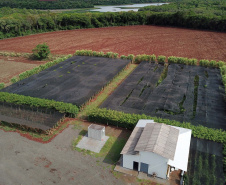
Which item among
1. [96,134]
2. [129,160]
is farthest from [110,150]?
[129,160]

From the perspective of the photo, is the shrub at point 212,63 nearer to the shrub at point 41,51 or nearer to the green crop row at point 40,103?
the green crop row at point 40,103

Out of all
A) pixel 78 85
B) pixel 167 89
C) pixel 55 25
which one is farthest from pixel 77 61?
pixel 55 25

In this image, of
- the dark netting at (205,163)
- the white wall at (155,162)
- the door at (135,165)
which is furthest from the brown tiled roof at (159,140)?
the dark netting at (205,163)

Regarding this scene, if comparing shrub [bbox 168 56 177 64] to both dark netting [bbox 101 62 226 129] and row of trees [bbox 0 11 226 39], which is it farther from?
row of trees [bbox 0 11 226 39]

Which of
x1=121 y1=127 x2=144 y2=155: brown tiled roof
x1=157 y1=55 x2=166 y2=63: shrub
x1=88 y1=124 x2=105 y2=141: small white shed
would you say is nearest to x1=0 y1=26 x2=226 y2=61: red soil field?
x1=157 y1=55 x2=166 y2=63: shrub

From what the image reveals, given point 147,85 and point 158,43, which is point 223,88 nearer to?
point 147,85

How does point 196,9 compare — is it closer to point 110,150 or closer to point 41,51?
point 41,51
